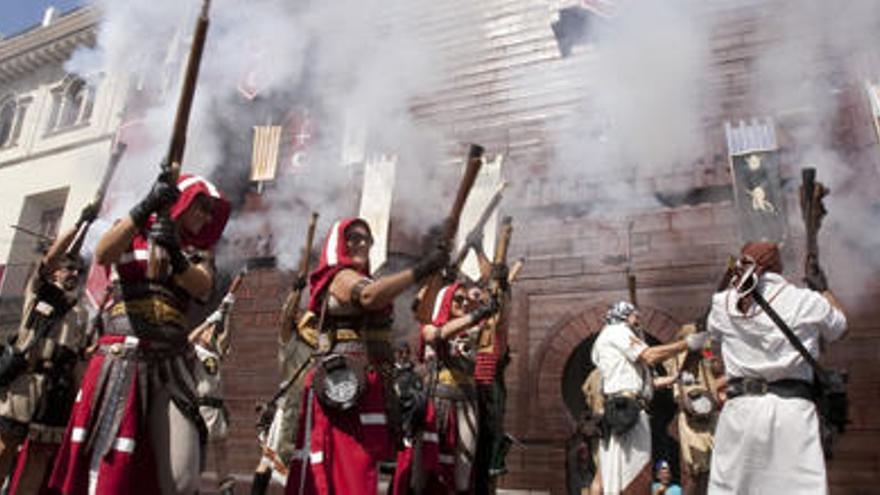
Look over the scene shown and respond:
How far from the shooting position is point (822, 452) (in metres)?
3.06

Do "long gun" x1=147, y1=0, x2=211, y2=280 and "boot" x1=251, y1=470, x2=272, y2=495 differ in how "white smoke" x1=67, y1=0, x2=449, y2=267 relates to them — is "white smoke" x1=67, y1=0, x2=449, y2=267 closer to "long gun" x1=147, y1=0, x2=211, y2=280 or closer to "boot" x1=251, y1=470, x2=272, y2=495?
"boot" x1=251, y1=470, x2=272, y2=495

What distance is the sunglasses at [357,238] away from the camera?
3.18 meters

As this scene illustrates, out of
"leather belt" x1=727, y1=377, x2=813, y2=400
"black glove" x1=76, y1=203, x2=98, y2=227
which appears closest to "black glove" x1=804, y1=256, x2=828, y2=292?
"leather belt" x1=727, y1=377, x2=813, y2=400

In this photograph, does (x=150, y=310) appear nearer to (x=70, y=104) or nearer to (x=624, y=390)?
(x=624, y=390)

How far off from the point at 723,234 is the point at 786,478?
4439mm

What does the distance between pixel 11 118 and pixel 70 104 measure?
2.22 metres

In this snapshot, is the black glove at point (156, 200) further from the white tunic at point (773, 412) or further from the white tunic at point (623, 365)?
the white tunic at point (623, 365)

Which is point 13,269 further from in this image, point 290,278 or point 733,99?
point 733,99

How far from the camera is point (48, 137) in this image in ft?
54.2

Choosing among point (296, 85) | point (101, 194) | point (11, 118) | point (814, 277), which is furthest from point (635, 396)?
point (11, 118)

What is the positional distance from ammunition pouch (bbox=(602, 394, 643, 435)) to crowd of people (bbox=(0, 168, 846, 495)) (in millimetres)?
14

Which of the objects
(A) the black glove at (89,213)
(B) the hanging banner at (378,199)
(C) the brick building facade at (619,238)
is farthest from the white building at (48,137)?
(A) the black glove at (89,213)

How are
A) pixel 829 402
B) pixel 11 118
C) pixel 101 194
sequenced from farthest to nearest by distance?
1. pixel 11 118
2. pixel 101 194
3. pixel 829 402

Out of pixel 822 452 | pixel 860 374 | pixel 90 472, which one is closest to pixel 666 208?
pixel 860 374
